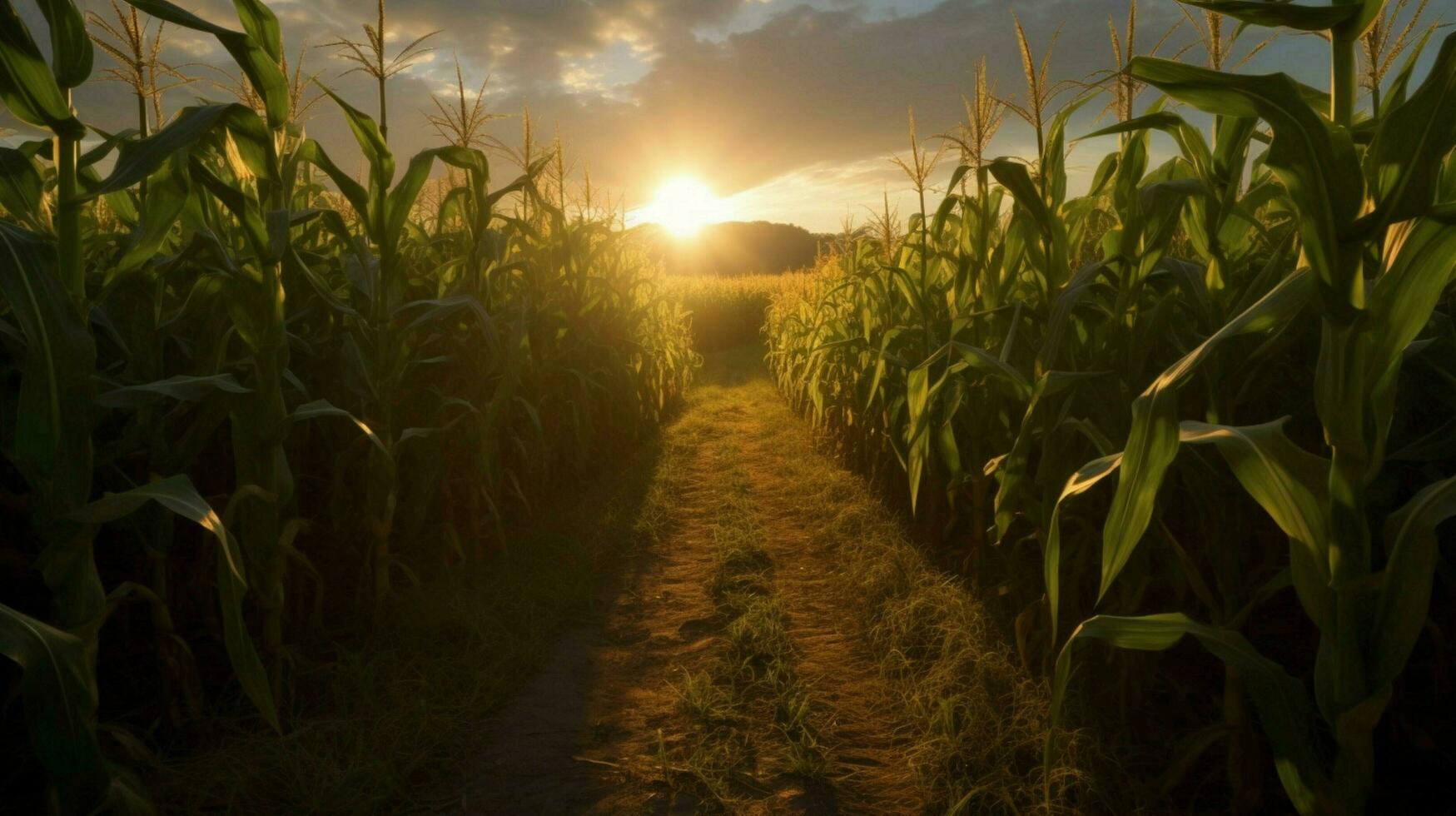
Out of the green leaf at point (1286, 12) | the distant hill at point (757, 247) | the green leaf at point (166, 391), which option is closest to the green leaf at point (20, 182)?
A: the green leaf at point (166, 391)

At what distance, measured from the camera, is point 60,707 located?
3.88 feet

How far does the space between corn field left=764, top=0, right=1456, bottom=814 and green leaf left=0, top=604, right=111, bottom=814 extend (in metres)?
1.68

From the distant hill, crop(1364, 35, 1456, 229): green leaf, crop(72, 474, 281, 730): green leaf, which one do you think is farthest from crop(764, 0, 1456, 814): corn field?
the distant hill

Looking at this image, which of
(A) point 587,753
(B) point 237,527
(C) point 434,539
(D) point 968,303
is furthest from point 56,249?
(D) point 968,303

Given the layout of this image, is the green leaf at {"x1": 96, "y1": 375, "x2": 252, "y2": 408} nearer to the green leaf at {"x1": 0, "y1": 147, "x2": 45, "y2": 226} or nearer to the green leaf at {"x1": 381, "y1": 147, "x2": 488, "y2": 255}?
the green leaf at {"x1": 0, "y1": 147, "x2": 45, "y2": 226}

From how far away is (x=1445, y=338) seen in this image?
5.00 ft

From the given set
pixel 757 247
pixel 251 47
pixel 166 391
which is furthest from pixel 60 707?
pixel 757 247

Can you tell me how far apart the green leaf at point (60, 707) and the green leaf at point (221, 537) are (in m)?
0.21

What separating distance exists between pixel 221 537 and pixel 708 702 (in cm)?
141

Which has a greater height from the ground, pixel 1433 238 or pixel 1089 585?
pixel 1433 238

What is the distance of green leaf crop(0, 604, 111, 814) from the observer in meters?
1.14

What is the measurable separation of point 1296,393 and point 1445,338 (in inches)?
16.7

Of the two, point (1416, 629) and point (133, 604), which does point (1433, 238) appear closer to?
point (1416, 629)

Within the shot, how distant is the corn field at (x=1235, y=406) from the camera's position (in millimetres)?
1031
